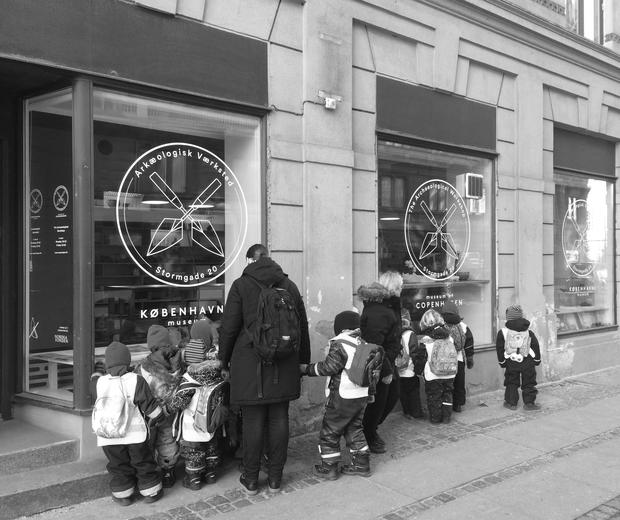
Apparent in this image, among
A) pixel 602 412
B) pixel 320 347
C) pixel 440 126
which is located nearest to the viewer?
pixel 320 347

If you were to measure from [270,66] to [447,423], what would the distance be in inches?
175

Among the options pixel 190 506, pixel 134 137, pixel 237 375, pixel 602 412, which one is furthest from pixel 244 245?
pixel 602 412

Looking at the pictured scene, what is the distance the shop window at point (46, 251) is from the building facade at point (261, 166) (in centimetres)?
2

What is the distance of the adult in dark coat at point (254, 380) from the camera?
4.71 meters

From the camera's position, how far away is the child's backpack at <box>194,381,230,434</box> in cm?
477

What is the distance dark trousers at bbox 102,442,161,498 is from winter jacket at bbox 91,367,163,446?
75mm

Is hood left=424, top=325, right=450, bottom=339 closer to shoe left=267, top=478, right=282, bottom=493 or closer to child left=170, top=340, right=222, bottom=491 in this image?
shoe left=267, top=478, right=282, bottom=493

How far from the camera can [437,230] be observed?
27.4 feet

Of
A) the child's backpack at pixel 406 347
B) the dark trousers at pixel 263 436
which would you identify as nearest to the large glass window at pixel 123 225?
the dark trousers at pixel 263 436

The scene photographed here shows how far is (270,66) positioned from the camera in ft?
21.1

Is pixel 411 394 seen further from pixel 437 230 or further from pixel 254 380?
pixel 254 380

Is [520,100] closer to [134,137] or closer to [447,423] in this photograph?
[447,423]

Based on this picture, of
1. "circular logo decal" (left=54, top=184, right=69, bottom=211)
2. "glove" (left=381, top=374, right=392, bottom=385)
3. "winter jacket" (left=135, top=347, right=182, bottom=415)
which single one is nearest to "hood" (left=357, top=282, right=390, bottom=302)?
"glove" (left=381, top=374, right=392, bottom=385)

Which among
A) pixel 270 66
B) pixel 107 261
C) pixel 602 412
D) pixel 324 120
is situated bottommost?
pixel 602 412
